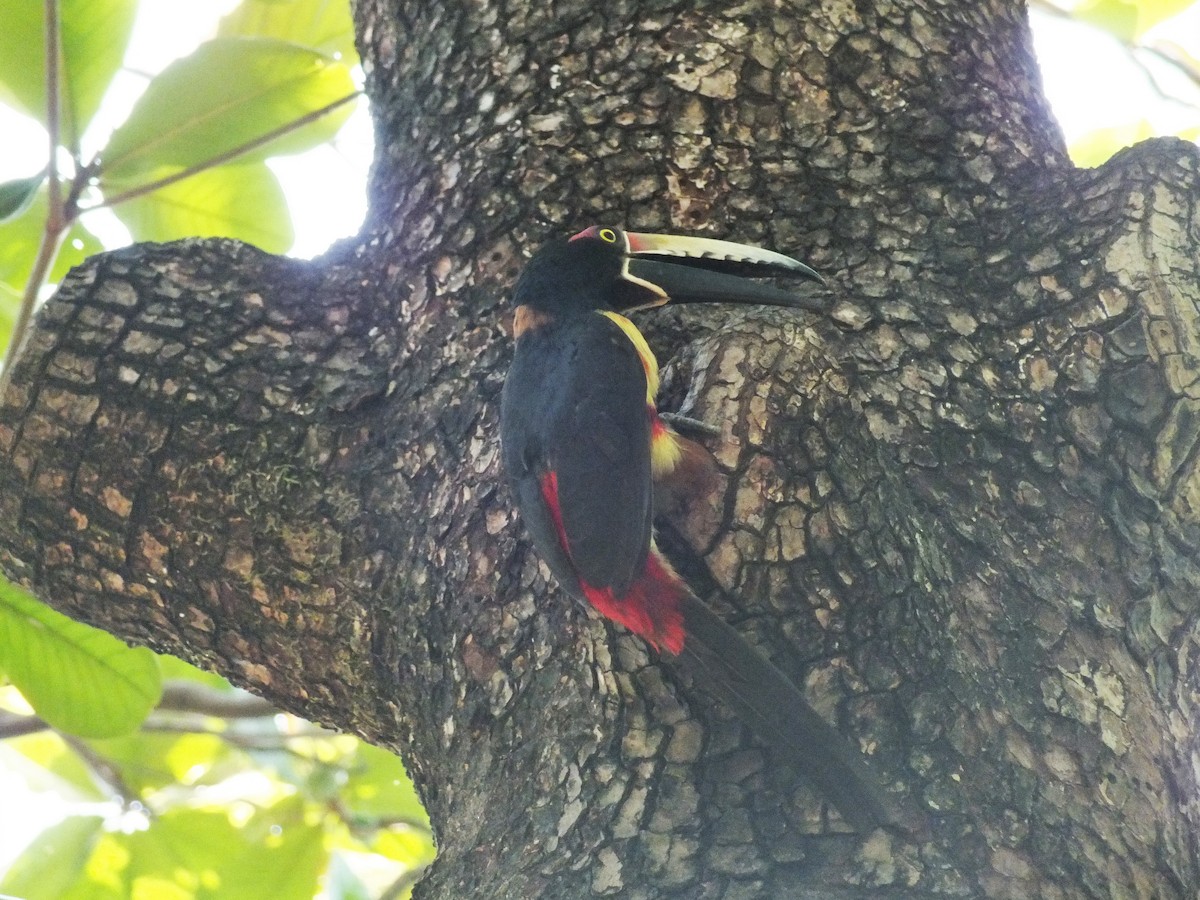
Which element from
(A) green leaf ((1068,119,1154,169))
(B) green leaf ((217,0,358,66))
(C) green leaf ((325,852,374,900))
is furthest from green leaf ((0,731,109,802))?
(A) green leaf ((1068,119,1154,169))

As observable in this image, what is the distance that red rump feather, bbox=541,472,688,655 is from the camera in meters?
1.97

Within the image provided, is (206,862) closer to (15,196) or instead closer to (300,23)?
(15,196)

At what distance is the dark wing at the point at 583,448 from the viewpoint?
211 cm

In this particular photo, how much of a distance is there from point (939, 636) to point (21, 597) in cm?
220

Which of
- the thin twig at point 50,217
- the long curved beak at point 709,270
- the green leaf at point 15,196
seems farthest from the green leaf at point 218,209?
the long curved beak at point 709,270

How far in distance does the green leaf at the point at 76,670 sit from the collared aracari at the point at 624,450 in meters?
1.36

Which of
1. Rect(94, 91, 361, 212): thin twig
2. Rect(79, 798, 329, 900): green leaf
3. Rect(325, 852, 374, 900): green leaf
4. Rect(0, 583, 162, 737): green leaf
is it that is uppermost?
Rect(94, 91, 361, 212): thin twig

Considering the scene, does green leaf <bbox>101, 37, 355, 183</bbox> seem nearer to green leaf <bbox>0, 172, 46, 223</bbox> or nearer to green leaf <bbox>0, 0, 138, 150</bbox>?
green leaf <bbox>0, 0, 138, 150</bbox>

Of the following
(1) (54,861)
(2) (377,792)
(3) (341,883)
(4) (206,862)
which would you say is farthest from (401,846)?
(1) (54,861)

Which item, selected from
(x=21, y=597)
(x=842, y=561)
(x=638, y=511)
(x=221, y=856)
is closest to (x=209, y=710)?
(x=221, y=856)

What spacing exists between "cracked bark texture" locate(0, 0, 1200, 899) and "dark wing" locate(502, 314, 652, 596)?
0.25 feet

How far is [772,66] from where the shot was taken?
100.0 inches

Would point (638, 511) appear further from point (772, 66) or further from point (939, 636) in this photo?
point (772, 66)

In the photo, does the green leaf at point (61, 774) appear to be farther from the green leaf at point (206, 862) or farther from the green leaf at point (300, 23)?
the green leaf at point (300, 23)
